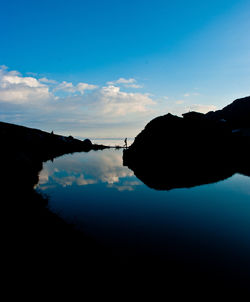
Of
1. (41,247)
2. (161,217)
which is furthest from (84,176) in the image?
(41,247)

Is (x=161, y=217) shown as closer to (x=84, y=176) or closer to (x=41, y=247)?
(x=41, y=247)

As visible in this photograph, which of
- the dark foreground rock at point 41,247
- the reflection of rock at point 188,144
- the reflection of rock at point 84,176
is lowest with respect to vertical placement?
the reflection of rock at point 84,176

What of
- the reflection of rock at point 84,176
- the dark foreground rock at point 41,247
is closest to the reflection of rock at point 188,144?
the reflection of rock at point 84,176

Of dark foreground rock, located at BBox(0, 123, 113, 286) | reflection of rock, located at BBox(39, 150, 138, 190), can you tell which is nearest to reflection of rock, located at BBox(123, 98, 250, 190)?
reflection of rock, located at BBox(39, 150, 138, 190)

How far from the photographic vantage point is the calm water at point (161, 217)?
30.0ft

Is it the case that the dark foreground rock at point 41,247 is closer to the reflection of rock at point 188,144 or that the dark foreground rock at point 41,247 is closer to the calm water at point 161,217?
the calm water at point 161,217

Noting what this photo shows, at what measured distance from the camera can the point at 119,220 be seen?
39.6ft

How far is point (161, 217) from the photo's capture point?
12617 mm

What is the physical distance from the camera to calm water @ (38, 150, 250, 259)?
9.13 metres

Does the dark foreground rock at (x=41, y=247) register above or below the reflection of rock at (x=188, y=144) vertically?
below

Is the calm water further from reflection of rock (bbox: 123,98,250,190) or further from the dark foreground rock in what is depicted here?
reflection of rock (bbox: 123,98,250,190)

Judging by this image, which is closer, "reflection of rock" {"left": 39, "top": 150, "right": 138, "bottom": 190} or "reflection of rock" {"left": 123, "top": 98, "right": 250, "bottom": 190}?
"reflection of rock" {"left": 39, "top": 150, "right": 138, "bottom": 190}

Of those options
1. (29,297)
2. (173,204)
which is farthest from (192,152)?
(29,297)

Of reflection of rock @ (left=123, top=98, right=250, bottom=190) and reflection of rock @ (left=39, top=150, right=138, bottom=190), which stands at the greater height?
reflection of rock @ (left=123, top=98, right=250, bottom=190)
